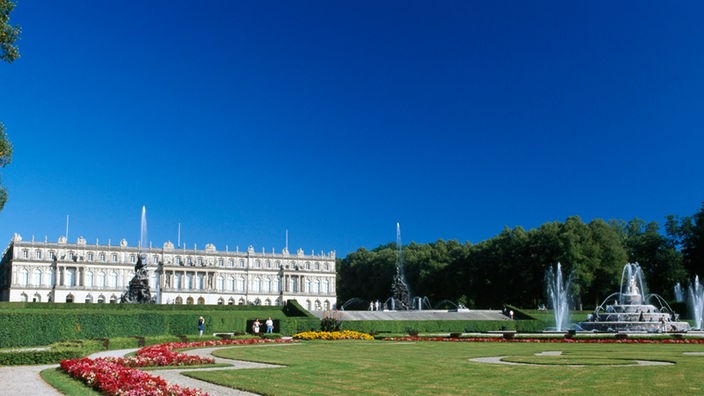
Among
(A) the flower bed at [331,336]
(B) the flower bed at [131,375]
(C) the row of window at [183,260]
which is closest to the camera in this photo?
(B) the flower bed at [131,375]

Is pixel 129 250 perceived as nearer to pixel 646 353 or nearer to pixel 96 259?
pixel 96 259

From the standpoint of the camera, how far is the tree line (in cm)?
7119

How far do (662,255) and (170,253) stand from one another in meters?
80.3

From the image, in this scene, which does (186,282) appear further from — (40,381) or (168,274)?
(40,381)

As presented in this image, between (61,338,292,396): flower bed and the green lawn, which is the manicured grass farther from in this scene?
the green lawn

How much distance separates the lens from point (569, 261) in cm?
7012

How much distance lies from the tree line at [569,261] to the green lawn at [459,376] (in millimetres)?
49775

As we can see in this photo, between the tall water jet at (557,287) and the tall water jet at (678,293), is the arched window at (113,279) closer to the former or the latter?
the tall water jet at (557,287)

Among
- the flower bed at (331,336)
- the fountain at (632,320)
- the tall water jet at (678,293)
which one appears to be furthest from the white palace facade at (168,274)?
the fountain at (632,320)

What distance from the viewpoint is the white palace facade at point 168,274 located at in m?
109

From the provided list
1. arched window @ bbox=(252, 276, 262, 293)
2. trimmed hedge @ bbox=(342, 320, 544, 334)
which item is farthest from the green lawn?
arched window @ bbox=(252, 276, 262, 293)

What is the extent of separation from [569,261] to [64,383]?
6201cm

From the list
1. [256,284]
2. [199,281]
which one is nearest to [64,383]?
[199,281]

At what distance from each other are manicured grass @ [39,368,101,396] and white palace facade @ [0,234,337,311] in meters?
91.1
